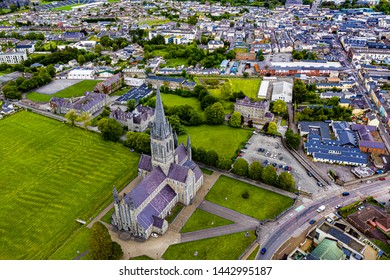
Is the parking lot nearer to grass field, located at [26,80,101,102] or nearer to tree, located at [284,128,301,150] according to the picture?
tree, located at [284,128,301,150]

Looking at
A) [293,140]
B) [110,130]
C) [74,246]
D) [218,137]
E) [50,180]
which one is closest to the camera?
[74,246]

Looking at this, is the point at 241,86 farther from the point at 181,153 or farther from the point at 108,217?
the point at 108,217

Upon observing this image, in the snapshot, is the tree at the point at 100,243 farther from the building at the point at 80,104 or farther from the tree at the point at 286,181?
the building at the point at 80,104

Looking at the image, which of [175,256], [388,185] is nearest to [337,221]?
[388,185]

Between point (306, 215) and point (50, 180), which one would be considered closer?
point (306, 215)

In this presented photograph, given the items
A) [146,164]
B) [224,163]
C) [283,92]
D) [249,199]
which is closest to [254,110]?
[283,92]

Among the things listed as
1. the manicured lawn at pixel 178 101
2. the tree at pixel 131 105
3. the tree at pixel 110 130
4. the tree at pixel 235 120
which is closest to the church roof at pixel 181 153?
the tree at pixel 110 130

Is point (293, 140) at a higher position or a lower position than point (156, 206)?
higher
